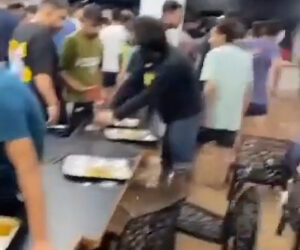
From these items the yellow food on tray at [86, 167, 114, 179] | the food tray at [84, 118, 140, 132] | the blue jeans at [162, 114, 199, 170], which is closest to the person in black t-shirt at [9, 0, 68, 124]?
the food tray at [84, 118, 140, 132]

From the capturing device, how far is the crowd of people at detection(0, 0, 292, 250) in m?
2.49

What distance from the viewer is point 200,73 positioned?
5895mm

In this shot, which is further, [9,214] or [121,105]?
[121,105]

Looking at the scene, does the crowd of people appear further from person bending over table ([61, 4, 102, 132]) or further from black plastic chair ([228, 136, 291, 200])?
black plastic chair ([228, 136, 291, 200])

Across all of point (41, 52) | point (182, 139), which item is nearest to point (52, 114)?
point (41, 52)

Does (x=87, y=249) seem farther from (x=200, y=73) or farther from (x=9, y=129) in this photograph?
(x=200, y=73)

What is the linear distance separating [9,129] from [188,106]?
94.7 inches

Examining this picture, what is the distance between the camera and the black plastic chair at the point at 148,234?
2.87m

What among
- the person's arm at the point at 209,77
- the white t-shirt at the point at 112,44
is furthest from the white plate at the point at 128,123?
the white t-shirt at the point at 112,44

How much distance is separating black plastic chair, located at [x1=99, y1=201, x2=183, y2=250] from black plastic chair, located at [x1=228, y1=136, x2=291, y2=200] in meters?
1.87

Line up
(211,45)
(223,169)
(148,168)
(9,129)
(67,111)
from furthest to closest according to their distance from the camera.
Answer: (223,169), (211,45), (67,111), (148,168), (9,129)

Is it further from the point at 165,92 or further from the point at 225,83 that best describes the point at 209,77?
the point at 165,92

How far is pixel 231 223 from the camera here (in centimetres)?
351

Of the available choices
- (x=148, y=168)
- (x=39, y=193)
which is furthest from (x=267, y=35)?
(x=39, y=193)
